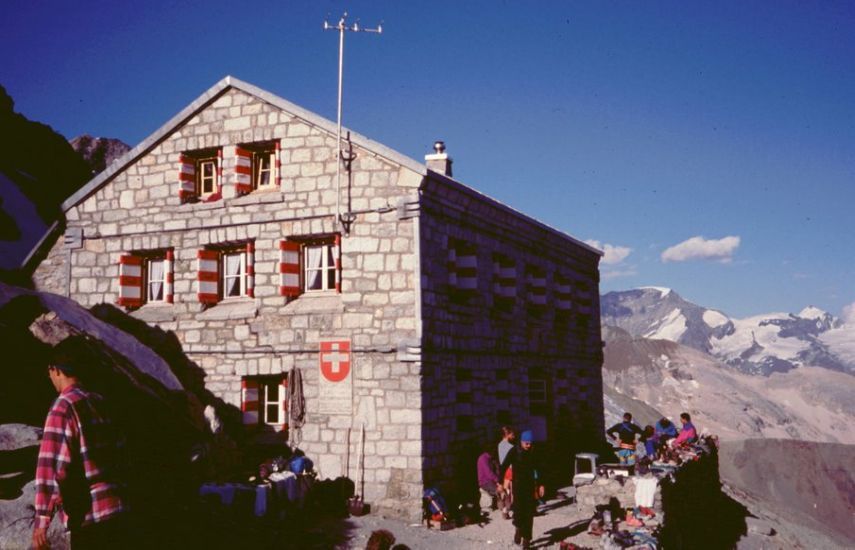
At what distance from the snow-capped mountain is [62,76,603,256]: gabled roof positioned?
10190 cm

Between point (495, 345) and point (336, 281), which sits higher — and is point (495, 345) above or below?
below

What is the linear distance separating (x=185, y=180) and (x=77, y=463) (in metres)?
12.1

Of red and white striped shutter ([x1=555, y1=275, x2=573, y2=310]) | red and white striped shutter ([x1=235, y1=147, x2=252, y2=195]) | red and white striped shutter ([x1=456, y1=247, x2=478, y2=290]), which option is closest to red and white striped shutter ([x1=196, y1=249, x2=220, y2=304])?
red and white striped shutter ([x1=235, y1=147, x2=252, y2=195])

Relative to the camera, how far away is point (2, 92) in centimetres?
2633

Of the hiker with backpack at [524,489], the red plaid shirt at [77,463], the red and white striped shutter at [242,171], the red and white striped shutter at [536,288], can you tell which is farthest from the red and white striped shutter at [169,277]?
the red plaid shirt at [77,463]

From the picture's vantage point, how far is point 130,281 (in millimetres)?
15359

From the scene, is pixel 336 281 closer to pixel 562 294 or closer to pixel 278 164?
pixel 278 164

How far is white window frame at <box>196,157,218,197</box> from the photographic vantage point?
1529 centimetres

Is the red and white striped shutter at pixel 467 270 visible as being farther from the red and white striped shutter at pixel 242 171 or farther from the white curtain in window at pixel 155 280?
the white curtain in window at pixel 155 280

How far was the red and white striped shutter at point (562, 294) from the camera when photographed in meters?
20.2

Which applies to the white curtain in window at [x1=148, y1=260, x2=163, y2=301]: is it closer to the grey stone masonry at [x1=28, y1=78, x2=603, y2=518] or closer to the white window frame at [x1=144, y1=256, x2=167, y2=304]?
the white window frame at [x1=144, y1=256, x2=167, y2=304]

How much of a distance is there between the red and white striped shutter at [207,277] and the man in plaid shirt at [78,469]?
1089cm

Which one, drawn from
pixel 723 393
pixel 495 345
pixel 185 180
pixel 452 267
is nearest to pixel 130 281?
pixel 185 180

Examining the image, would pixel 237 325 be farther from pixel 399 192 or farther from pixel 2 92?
pixel 2 92
